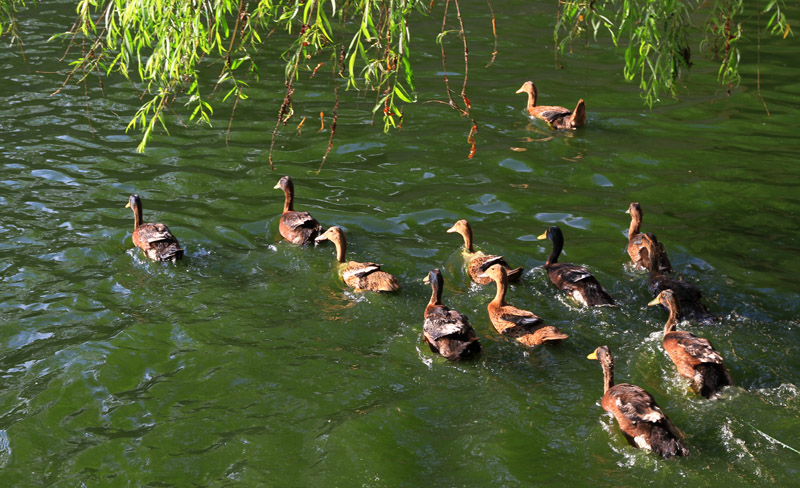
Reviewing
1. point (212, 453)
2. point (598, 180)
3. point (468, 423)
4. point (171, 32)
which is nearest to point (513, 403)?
point (468, 423)

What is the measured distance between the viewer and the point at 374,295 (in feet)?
29.7

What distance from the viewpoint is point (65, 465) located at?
21.0 ft

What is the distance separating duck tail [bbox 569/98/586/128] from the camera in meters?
13.5

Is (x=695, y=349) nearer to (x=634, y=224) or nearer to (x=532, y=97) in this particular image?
(x=634, y=224)

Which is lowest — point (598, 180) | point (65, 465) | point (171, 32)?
point (65, 465)

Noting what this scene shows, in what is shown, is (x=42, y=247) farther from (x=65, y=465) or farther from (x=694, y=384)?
(x=694, y=384)

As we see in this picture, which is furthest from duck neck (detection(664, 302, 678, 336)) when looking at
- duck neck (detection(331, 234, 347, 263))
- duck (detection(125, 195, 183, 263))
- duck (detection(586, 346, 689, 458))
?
duck (detection(125, 195, 183, 263))

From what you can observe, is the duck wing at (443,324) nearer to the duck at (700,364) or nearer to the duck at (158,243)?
the duck at (700,364)

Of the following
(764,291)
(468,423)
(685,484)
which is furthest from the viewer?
(764,291)

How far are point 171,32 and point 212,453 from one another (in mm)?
3490

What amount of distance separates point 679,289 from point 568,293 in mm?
1127

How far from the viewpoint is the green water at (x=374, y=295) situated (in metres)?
6.54

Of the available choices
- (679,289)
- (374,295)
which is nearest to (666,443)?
(679,289)

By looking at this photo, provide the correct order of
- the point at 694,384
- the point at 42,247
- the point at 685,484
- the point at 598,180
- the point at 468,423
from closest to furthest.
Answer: the point at 685,484
the point at 468,423
the point at 694,384
the point at 42,247
the point at 598,180
